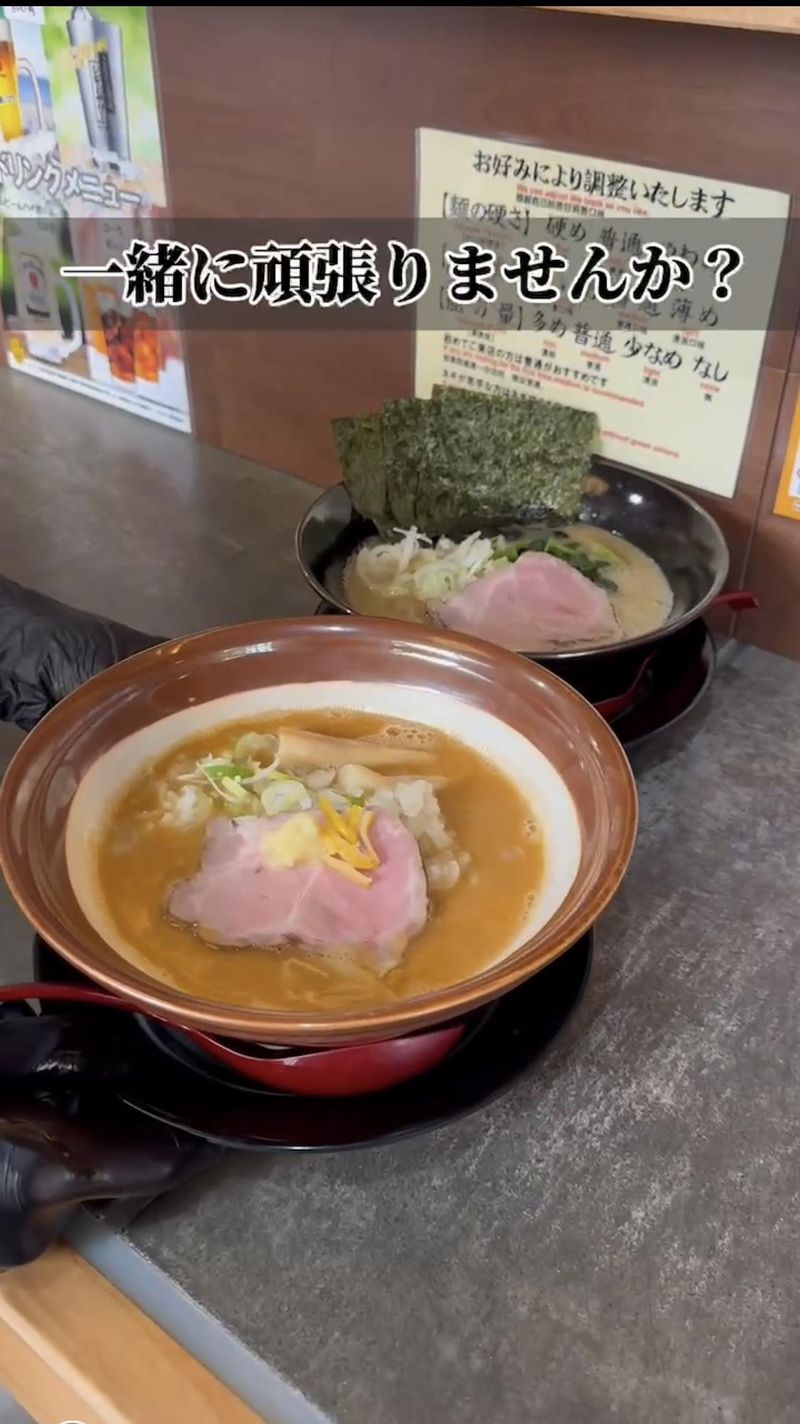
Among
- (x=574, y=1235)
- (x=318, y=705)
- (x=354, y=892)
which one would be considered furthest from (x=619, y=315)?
(x=574, y=1235)

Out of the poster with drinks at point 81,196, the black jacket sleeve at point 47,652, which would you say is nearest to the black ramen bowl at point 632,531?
the black jacket sleeve at point 47,652

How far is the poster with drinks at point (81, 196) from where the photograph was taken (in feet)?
4.89

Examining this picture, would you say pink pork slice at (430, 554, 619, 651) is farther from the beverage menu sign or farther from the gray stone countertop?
the gray stone countertop

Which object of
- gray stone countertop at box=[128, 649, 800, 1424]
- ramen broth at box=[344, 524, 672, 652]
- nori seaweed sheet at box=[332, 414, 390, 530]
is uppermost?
nori seaweed sheet at box=[332, 414, 390, 530]

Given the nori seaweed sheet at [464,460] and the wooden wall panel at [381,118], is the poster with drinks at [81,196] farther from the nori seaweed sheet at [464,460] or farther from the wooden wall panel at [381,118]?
the nori seaweed sheet at [464,460]

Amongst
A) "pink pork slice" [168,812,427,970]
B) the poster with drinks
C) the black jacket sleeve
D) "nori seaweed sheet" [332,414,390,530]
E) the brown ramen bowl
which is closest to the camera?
the brown ramen bowl

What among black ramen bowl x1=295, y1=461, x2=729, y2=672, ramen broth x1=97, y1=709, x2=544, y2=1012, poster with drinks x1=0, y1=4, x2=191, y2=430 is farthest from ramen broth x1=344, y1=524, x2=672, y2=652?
poster with drinks x1=0, y1=4, x2=191, y2=430

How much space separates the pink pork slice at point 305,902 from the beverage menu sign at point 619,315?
2.24 ft

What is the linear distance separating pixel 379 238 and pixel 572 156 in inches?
11.0

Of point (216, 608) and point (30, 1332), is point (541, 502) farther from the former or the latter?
point (30, 1332)

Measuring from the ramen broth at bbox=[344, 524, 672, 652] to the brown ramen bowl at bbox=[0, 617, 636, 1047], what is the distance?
12.3 inches

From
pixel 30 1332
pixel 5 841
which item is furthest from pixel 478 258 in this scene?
pixel 30 1332

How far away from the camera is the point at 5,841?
2.22 ft

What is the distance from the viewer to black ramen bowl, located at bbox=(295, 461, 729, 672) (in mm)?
1166
